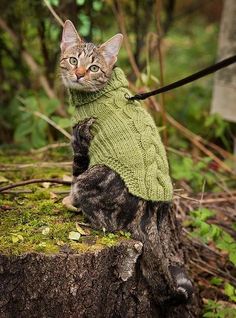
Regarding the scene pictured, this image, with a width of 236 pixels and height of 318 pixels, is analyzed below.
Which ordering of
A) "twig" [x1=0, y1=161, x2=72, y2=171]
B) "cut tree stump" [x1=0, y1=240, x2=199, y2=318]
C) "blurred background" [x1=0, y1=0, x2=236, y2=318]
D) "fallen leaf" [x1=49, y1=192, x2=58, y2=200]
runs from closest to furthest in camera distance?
"cut tree stump" [x1=0, y1=240, x2=199, y2=318]
"fallen leaf" [x1=49, y1=192, x2=58, y2=200]
"blurred background" [x1=0, y1=0, x2=236, y2=318]
"twig" [x1=0, y1=161, x2=72, y2=171]

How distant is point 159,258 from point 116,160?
53 centimetres

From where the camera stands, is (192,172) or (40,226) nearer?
(40,226)

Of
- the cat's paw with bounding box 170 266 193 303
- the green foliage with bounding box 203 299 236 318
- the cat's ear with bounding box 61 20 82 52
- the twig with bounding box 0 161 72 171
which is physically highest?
the cat's ear with bounding box 61 20 82 52

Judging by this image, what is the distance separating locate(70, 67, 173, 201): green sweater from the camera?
254 cm

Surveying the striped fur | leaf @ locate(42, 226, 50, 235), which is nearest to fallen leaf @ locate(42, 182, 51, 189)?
the striped fur

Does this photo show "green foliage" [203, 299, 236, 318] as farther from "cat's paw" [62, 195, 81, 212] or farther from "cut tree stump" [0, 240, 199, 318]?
"cat's paw" [62, 195, 81, 212]

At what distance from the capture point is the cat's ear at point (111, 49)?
266 centimetres

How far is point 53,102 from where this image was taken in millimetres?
4398

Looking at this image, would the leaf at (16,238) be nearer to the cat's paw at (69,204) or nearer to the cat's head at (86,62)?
the cat's paw at (69,204)

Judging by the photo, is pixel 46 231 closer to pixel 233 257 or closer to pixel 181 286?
pixel 181 286

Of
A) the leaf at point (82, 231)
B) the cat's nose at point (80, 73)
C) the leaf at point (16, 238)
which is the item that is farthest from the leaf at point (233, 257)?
the cat's nose at point (80, 73)

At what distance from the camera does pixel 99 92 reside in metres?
2.65

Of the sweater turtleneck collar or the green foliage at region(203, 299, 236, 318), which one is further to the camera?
the green foliage at region(203, 299, 236, 318)

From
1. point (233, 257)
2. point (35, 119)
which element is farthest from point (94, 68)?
point (35, 119)
